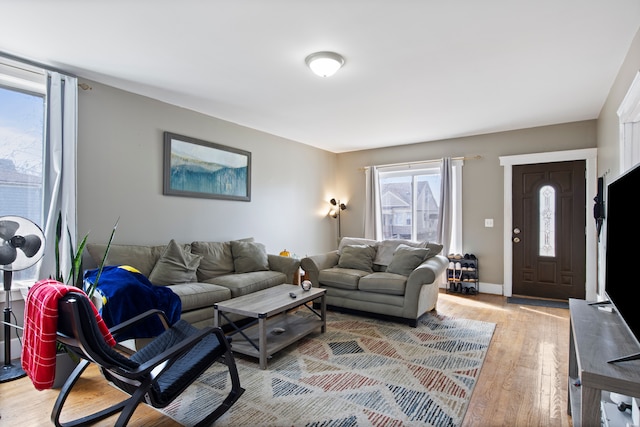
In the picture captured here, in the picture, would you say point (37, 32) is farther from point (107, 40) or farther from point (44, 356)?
point (44, 356)

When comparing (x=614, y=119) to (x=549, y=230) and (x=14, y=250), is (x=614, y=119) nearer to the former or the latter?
(x=549, y=230)

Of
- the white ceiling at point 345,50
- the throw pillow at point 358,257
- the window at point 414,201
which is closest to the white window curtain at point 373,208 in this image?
the window at point 414,201

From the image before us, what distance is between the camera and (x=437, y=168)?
5504 millimetres

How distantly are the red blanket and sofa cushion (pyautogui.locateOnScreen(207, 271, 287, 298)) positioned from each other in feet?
5.90

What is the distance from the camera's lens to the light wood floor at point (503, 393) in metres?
1.95

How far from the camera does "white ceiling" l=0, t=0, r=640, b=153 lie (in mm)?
2062

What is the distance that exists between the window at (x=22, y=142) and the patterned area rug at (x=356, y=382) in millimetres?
2137

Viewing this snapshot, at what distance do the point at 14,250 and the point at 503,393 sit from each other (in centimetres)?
354

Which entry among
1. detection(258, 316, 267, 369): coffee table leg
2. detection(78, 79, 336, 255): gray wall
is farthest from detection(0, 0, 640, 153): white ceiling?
detection(258, 316, 267, 369): coffee table leg

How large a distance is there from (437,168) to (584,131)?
1941 millimetres

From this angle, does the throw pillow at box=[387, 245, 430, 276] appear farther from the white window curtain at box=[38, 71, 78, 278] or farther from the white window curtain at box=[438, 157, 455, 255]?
the white window curtain at box=[38, 71, 78, 278]

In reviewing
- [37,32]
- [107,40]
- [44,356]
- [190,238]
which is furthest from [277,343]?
[37,32]

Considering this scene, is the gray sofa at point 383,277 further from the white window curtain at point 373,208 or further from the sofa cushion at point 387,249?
the white window curtain at point 373,208

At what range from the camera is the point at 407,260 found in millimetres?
3914
